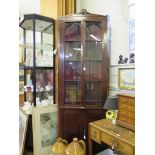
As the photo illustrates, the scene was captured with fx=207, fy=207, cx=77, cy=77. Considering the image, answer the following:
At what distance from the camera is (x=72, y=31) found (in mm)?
2697

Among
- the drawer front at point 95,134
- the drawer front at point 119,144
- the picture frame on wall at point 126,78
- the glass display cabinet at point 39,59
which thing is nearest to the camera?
the drawer front at point 119,144

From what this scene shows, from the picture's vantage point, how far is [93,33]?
8.74 feet

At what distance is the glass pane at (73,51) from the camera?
106 inches

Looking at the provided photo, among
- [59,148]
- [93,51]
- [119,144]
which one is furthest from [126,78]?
[59,148]

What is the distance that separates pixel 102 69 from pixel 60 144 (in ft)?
3.51

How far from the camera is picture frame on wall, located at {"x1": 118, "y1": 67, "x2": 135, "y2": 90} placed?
231cm

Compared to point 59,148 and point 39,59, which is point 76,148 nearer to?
point 59,148

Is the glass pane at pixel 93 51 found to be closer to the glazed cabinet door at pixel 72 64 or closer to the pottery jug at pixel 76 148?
the glazed cabinet door at pixel 72 64

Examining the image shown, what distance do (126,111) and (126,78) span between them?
0.50 meters

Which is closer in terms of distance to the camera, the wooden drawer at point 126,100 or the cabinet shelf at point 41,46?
the wooden drawer at point 126,100

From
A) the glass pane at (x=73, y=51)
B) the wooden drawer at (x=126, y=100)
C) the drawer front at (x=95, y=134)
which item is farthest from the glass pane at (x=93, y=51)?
the drawer front at (x=95, y=134)
